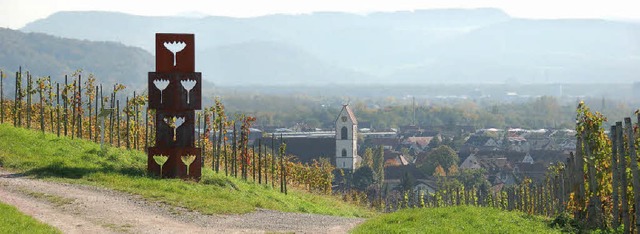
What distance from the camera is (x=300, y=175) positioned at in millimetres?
65750

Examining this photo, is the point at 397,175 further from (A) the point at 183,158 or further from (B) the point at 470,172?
(A) the point at 183,158

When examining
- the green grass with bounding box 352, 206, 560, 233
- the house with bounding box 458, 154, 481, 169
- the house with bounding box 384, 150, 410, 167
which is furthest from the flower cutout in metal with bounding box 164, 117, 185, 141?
the house with bounding box 384, 150, 410, 167

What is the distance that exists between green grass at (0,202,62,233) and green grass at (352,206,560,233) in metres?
→ 7.14

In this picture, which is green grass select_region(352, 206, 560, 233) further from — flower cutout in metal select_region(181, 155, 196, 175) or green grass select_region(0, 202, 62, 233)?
flower cutout in metal select_region(181, 155, 196, 175)

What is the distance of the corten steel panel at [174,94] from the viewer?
3606 centimetres

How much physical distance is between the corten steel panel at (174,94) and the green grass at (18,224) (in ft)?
38.1

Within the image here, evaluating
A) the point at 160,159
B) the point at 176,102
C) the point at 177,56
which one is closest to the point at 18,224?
the point at 160,159

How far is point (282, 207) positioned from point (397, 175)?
109 m

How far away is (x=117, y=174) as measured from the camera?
34625mm

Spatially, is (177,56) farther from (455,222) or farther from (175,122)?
(455,222)

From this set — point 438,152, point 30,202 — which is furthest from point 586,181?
point 438,152

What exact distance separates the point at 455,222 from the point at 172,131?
1185cm

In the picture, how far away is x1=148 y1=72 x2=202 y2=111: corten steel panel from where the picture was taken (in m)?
36.1

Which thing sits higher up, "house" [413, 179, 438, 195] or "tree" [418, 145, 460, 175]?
"tree" [418, 145, 460, 175]
